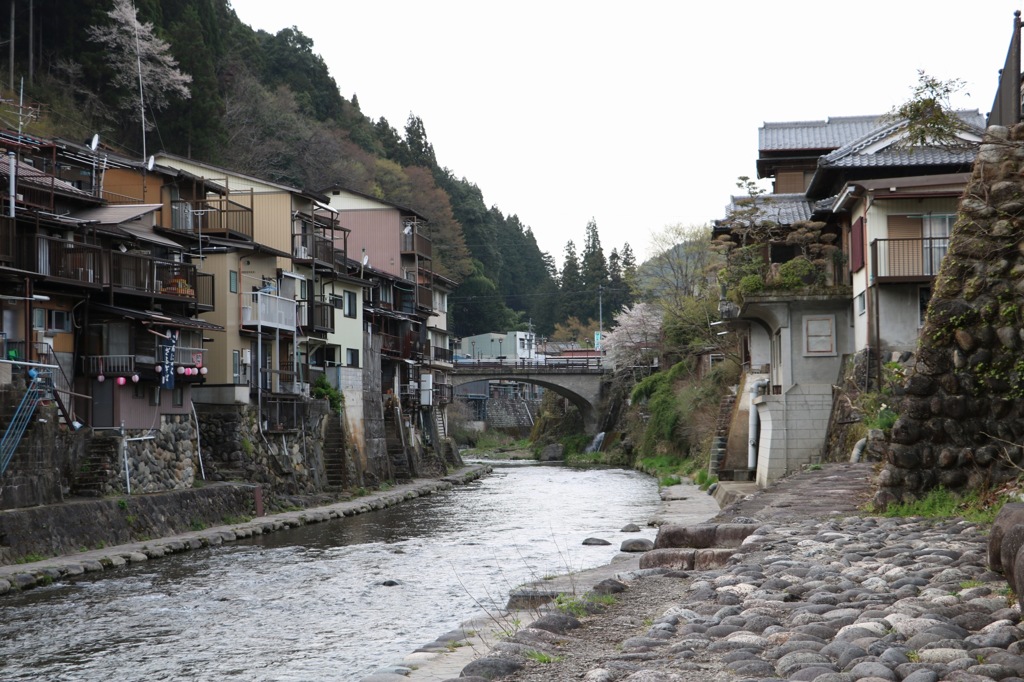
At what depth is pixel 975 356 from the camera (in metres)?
13.9

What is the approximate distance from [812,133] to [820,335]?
1229 centimetres

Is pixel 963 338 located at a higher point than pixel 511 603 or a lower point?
higher

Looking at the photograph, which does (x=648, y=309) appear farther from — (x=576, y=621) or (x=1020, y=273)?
(x=576, y=621)

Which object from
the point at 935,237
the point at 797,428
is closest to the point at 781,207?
the point at 797,428

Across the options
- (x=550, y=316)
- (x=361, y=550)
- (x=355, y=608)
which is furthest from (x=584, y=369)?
(x=355, y=608)

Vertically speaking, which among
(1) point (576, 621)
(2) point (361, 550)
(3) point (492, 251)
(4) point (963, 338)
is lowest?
(2) point (361, 550)

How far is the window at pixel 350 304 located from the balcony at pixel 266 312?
728 centimetres

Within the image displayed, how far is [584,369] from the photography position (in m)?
80.2

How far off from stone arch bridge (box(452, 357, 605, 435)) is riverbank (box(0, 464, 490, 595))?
4256 centimetres

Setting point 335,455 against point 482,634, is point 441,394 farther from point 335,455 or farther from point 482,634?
point 482,634

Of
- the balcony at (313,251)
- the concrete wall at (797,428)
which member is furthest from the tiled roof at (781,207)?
the balcony at (313,251)

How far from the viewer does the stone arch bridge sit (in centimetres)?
7988

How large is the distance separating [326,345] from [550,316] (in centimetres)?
7048

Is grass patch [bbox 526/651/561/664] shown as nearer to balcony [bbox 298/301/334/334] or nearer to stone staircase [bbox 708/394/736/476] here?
stone staircase [bbox 708/394/736/476]
